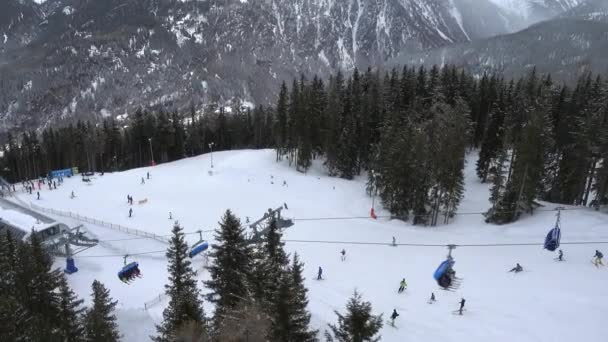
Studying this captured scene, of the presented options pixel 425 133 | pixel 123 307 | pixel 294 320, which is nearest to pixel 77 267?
pixel 123 307

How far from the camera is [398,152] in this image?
46750 millimetres

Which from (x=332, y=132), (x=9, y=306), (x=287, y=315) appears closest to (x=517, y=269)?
(x=287, y=315)

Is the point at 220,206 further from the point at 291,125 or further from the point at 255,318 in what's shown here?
the point at 255,318

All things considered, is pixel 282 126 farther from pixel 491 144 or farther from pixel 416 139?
pixel 491 144

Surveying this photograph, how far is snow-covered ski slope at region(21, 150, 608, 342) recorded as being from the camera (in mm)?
24922

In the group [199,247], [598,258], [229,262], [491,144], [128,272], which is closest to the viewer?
[229,262]

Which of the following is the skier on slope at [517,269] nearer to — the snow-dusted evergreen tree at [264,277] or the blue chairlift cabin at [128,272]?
the snow-dusted evergreen tree at [264,277]

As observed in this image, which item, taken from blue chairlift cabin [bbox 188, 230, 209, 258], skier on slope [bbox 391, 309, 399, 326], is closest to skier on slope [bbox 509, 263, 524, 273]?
skier on slope [bbox 391, 309, 399, 326]

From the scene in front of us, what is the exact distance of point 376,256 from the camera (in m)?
36.6

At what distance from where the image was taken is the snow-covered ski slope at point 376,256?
24.9 metres

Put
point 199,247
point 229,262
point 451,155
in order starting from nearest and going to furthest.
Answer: point 229,262
point 199,247
point 451,155

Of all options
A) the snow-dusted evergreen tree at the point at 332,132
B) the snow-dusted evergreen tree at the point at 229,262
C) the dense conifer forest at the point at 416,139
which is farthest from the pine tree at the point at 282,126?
the snow-dusted evergreen tree at the point at 229,262

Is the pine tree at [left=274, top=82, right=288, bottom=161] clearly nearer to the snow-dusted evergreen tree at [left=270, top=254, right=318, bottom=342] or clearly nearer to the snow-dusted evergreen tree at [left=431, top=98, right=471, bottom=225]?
the snow-dusted evergreen tree at [left=431, top=98, right=471, bottom=225]

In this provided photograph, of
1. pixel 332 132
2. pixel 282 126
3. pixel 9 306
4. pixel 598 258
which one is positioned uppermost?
pixel 282 126
